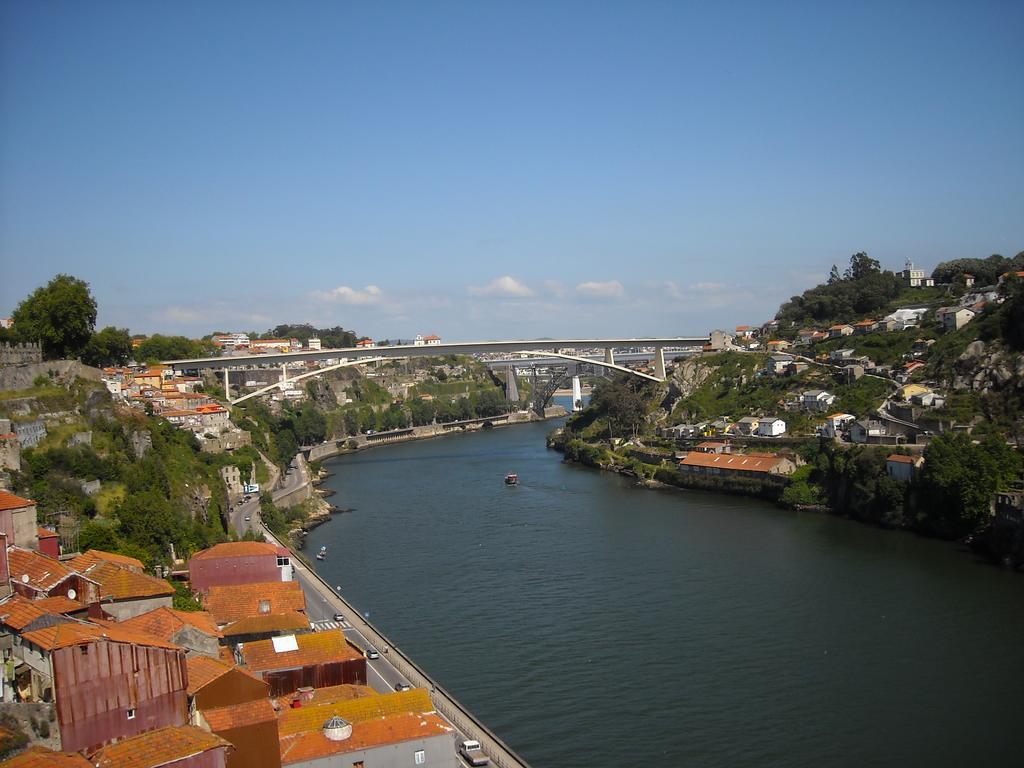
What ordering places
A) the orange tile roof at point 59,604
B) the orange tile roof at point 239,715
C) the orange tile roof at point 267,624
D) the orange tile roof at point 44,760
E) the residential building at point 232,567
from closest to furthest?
the orange tile roof at point 44,760, the orange tile roof at point 239,715, the orange tile roof at point 59,604, the orange tile roof at point 267,624, the residential building at point 232,567

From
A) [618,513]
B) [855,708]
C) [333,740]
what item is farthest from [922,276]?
[333,740]

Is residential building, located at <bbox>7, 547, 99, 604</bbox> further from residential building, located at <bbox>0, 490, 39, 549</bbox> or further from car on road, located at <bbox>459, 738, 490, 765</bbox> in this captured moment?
car on road, located at <bbox>459, 738, 490, 765</bbox>

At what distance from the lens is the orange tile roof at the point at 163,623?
518 centimetres

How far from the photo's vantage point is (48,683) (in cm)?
412

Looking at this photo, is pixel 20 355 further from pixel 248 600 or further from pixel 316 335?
pixel 316 335

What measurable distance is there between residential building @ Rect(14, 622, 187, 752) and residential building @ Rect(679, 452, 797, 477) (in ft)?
38.3

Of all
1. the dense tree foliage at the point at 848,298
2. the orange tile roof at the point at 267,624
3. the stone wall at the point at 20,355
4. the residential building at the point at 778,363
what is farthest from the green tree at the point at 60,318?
the dense tree foliage at the point at 848,298

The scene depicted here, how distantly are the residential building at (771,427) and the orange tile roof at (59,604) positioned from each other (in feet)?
43.1

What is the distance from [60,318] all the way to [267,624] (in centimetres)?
871

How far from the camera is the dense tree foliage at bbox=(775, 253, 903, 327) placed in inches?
936

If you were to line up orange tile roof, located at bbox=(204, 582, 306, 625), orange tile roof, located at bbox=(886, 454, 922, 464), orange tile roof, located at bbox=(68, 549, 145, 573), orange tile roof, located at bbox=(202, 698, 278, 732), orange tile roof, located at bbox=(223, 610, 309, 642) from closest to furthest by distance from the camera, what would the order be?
orange tile roof, located at bbox=(202, 698, 278, 732) < orange tile roof, located at bbox=(68, 549, 145, 573) < orange tile roof, located at bbox=(223, 610, 309, 642) < orange tile roof, located at bbox=(204, 582, 306, 625) < orange tile roof, located at bbox=(886, 454, 922, 464)

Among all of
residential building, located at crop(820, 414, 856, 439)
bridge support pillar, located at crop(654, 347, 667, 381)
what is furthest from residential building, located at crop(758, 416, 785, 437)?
bridge support pillar, located at crop(654, 347, 667, 381)

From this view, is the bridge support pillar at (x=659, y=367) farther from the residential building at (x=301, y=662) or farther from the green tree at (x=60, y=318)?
the residential building at (x=301, y=662)

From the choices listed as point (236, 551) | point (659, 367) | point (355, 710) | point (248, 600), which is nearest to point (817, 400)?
point (659, 367)
